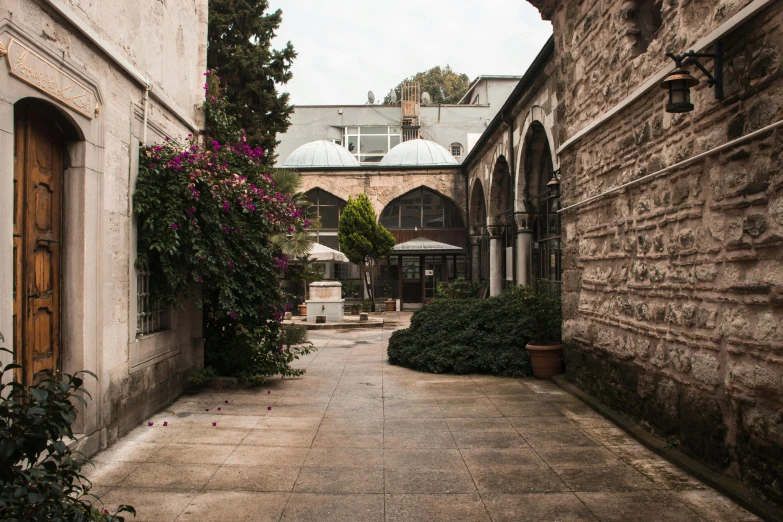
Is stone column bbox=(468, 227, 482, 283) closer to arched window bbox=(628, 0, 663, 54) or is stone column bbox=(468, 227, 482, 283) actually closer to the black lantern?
arched window bbox=(628, 0, 663, 54)

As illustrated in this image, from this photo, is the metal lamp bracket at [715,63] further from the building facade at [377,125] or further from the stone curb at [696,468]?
the building facade at [377,125]

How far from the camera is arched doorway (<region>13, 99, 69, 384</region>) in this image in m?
3.89

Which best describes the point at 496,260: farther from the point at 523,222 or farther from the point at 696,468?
the point at 696,468

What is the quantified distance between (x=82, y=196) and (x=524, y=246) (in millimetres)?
11476

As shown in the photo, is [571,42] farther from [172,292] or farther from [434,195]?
[434,195]

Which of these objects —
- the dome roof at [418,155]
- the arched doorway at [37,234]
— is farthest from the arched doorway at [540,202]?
the dome roof at [418,155]

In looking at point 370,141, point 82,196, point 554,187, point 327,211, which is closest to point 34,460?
point 82,196

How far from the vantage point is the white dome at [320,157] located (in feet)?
88.3

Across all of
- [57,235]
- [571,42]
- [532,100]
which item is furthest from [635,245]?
[532,100]

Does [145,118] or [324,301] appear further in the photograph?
[324,301]

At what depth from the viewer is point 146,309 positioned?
5902mm

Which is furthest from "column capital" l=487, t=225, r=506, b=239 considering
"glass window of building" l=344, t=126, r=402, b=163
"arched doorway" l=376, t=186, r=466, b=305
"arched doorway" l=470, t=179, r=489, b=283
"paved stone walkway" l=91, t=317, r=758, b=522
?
"glass window of building" l=344, t=126, r=402, b=163

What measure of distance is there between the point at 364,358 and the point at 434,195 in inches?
593

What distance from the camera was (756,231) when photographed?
3.76 m
